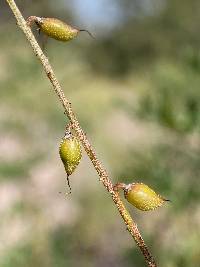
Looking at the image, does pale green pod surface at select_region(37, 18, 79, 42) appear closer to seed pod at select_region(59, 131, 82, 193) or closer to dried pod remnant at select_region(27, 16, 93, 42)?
dried pod remnant at select_region(27, 16, 93, 42)

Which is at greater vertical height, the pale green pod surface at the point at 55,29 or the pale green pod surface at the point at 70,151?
the pale green pod surface at the point at 55,29

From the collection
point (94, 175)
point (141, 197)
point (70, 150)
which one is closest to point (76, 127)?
point (70, 150)

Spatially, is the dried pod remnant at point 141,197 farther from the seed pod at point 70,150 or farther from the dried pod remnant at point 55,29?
the dried pod remnant at point 55,29

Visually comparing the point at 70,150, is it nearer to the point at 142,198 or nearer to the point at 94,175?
the point at 142,198

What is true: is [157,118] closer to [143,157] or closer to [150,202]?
[143,157]

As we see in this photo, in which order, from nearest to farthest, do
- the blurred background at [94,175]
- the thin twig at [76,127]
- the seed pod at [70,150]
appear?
1. the thin twig at [76,127]
2. the seed pod at [70,150]
3. the blurred background at [94,175]

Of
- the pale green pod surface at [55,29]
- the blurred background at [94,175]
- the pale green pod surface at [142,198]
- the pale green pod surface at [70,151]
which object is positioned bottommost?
the pale green pod surface at [142,198]

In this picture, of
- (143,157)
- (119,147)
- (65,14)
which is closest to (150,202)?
(143,157)

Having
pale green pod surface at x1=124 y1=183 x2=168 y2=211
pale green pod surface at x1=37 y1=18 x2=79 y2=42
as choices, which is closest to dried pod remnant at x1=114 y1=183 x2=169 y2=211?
pale green pod surface at x1=124 y1=183 x2=168 y2=211

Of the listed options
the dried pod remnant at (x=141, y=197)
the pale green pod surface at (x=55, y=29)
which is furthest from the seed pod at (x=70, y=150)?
the pale green pod surface at (x=55, y=29)
